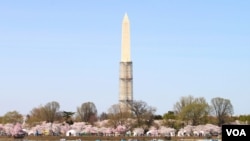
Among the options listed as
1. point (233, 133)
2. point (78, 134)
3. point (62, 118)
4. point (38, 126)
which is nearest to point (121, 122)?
point (78, 134)

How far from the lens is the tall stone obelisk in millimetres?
113125

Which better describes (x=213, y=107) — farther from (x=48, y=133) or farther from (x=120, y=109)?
(x=48, y=133)

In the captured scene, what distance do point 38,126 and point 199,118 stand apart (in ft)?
82.3

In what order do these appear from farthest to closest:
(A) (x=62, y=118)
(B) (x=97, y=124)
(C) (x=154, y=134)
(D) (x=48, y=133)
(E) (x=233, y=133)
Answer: (A) (x=62, y=118)
(B) (x=97, y=124)
(D) (x=48, y=133)
(C) (x=154, y=134)
(E) (x=233, y=133)

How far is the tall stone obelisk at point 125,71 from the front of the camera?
371ft

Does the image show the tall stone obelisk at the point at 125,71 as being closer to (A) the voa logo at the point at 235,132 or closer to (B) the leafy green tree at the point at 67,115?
(B) the leafy green tree at the point at 67,115

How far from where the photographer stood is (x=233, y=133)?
10.4m

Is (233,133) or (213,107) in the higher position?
(213,107)

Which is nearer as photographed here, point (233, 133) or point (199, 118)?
point (233, 133)

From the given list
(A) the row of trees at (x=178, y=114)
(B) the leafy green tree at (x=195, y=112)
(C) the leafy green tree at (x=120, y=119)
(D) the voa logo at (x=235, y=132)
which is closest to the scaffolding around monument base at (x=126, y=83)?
(A) the row of trees at (x=178, y=114)

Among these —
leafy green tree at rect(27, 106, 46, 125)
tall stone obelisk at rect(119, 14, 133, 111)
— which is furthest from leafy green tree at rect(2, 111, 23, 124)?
tall stone obelisk at rect(119, 14, 133, 111)

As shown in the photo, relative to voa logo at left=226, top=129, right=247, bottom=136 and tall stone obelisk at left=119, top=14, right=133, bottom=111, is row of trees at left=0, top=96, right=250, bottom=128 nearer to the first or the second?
tall stone obelisk at left=119, top=14, right=133, bottom=111

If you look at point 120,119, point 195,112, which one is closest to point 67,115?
point 120,119

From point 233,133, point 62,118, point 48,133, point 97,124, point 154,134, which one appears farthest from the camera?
point 62,118
